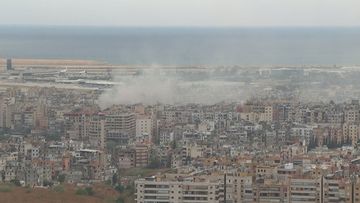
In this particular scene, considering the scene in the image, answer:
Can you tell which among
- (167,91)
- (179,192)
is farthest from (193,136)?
(179,192)

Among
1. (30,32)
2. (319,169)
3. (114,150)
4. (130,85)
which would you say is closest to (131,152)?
(114,150)

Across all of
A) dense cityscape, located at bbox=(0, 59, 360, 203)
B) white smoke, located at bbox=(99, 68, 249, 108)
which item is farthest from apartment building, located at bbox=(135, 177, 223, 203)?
white smoke, located at bbox=(99, 68, 249, 108)

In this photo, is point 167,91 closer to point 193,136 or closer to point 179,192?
point 193,136

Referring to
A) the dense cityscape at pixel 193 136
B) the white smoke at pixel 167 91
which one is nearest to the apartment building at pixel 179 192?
the dense cityscape at pixel 193 136

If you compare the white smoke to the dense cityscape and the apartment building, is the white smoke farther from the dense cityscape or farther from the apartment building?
the apartment building

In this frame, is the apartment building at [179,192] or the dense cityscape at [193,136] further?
the dense cityscape at [193,136]

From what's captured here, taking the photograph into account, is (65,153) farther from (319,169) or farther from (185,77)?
(185,77)

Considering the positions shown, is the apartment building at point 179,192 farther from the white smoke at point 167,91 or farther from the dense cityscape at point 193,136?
the white smoke at point 167,91

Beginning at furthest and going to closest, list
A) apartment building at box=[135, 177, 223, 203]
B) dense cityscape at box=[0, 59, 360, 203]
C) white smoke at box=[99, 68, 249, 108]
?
white smoke at box=[99, 68, 249, 108] < dense cityscape at box=[0, 59, 360, 203] < apartment building at box=[135, 177, 223, 203]
